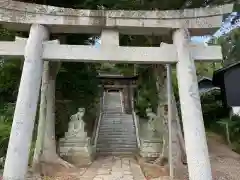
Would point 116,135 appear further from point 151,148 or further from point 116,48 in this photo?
point 116,48

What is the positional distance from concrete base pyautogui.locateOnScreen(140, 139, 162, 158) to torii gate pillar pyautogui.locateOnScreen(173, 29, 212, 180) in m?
5.69

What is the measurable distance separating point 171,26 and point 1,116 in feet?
33.1

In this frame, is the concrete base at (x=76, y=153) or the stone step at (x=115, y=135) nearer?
the concrete base at (x=76, y=153)

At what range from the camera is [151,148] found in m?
11.6

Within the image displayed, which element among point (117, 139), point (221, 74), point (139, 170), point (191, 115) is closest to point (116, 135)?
point (117, 139)

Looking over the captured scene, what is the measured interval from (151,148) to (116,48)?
6178mm

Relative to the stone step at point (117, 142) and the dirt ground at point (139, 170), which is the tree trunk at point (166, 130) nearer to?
the dirt ground at point (139, 170)

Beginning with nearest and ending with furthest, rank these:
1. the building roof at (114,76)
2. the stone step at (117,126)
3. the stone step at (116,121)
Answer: the stone step at (117,126)
the stone step at (116,121)
the building roof at (114,76)

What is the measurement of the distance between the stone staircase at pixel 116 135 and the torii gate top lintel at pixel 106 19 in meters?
8.38

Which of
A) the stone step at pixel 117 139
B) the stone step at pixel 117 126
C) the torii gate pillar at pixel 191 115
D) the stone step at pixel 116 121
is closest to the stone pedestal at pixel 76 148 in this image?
the stone step at pixel 117 139

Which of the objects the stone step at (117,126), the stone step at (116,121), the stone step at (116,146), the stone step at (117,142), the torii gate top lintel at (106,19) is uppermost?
the torii gate top lintel at (106,19)

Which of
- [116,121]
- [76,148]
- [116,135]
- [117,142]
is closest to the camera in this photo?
[76,148]

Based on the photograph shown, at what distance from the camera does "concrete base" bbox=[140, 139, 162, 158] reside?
37.9 feet

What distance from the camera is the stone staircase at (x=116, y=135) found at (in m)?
14.4
